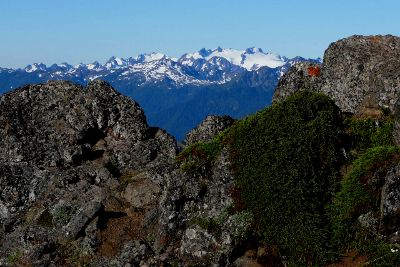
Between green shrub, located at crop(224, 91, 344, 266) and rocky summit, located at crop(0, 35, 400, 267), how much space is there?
2.1 inches

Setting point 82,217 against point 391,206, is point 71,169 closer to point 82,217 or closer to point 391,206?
point 82,217

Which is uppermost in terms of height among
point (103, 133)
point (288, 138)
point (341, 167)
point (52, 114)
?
point (52, 114)

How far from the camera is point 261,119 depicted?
640 inches

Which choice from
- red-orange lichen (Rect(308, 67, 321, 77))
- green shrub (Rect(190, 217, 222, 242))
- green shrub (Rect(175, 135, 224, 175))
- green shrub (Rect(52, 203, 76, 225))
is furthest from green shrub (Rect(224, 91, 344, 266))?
green shrub (Rect(52, 203, 76, 225))

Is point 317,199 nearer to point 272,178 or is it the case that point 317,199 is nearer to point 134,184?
point 272,178

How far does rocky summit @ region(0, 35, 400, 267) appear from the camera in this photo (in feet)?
43.3

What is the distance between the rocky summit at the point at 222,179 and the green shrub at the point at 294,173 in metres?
0.05

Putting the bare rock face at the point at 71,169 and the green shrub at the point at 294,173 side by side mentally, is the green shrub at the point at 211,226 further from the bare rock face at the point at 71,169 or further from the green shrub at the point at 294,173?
the bare rock face at the point at 71,169

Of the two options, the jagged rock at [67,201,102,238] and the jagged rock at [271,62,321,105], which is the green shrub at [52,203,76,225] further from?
the jagged rock at [271,62,321,105]

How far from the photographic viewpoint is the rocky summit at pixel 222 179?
13.2 metres

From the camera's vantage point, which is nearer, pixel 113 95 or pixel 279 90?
pixel 279 90

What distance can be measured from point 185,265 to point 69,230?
314 inches

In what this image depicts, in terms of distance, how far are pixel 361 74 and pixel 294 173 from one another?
10860 millimetres

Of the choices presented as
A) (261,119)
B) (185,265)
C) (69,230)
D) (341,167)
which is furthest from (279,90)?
(69,230)
